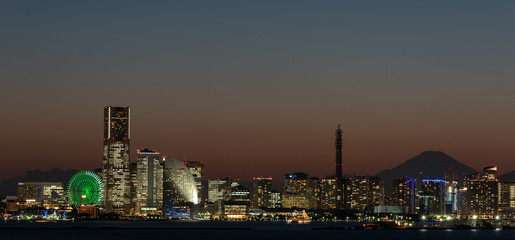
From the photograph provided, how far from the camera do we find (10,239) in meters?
181

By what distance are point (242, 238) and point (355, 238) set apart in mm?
25488

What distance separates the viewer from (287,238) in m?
191

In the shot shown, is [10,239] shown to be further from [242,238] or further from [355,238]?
[355,238]

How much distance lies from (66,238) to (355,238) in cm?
6430

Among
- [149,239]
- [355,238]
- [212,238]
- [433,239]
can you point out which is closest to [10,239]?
[149,239]

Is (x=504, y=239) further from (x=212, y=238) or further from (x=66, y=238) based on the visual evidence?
(x=66, y=238)

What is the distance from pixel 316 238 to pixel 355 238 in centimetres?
876

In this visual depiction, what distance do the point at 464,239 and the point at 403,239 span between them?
49.9 ft

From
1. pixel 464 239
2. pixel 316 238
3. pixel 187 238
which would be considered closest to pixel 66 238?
pixel 187 238

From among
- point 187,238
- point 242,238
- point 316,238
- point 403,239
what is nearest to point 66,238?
point 187,238

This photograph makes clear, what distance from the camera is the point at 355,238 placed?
630ft

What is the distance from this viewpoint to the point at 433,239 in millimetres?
186875

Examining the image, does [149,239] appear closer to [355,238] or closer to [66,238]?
[66,238]

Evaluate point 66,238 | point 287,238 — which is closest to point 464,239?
point 287,238
